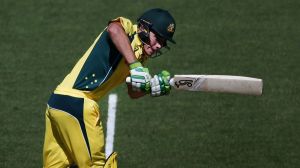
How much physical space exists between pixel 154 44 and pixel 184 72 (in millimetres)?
4332

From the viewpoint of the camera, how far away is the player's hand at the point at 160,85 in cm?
843

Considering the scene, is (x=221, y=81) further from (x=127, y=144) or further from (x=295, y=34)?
(x=295, y=34)

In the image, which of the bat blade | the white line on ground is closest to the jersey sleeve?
the bat blade

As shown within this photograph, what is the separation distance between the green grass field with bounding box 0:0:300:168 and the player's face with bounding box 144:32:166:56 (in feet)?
8.25

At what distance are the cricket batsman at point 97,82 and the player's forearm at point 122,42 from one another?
0.14 ft

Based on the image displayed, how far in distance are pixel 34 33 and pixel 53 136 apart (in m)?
5.32

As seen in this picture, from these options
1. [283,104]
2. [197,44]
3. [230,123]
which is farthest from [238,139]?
[197,44]

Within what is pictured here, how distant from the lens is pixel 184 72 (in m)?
13.0

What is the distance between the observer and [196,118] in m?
11.9

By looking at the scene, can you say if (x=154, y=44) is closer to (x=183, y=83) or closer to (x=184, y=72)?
(x=183, y=83)

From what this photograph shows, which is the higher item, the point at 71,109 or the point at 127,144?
the point at 71,109

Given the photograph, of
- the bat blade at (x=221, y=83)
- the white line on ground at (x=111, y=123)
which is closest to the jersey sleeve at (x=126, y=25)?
the bat blade at (x=221, y=83)

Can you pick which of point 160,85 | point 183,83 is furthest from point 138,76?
point 183,83

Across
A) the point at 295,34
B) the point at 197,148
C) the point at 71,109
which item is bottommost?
the point at 197,148
